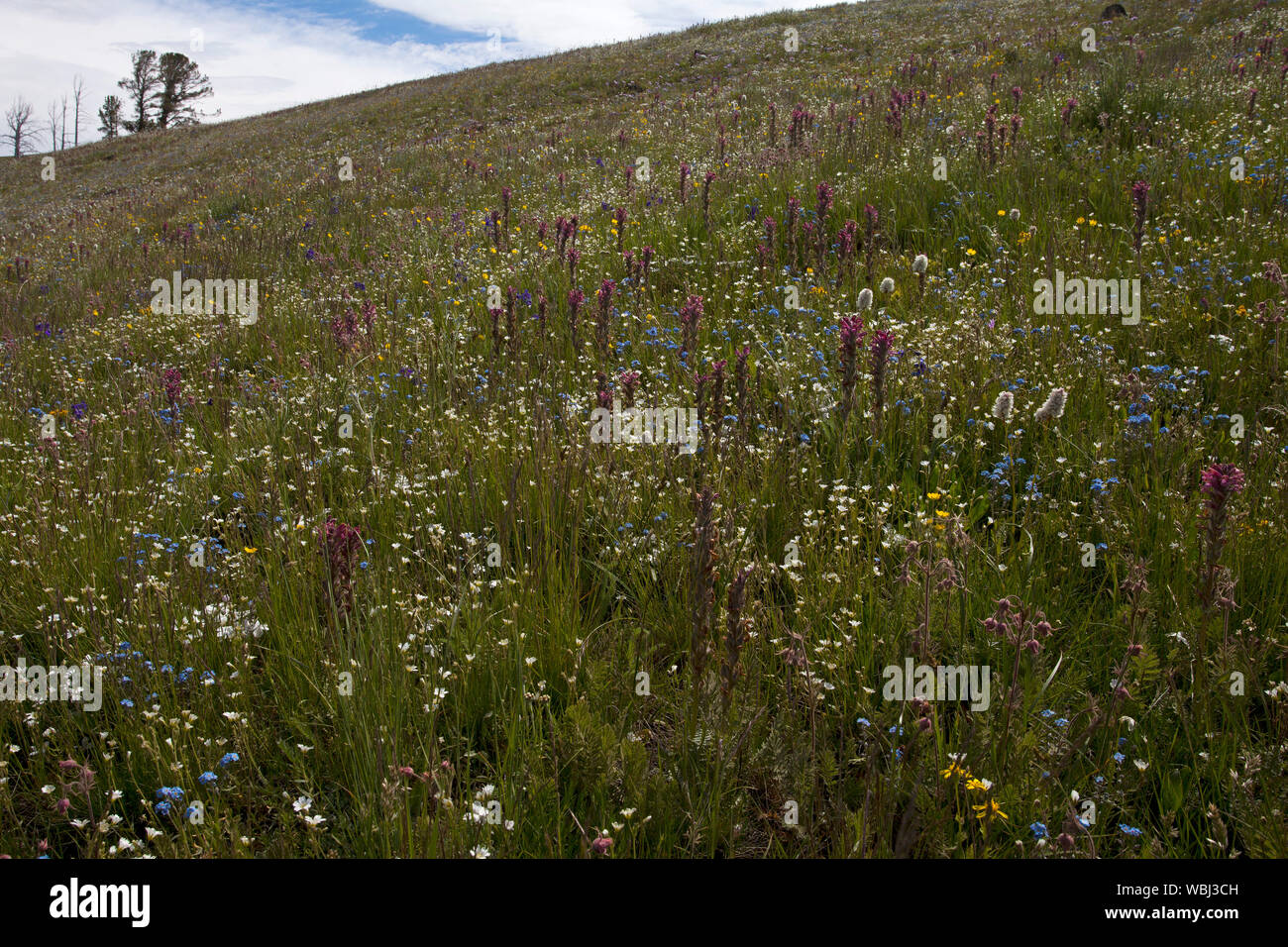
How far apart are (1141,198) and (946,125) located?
205 inches

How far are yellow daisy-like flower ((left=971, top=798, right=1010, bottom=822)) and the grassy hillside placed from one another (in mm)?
20

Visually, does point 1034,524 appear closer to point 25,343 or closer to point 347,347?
point 347,347

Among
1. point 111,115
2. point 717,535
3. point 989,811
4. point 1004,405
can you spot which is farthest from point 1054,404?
point 111,115

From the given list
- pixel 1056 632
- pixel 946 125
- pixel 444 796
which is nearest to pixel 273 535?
pixel 444 796

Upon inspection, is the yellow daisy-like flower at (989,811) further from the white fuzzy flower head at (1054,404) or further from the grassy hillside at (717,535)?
the white fuzzy flower head at (1054,404)

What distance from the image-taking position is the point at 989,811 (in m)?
1.79

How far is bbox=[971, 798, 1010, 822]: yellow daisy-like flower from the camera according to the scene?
175 centimetres

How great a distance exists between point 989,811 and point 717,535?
1.29 meters

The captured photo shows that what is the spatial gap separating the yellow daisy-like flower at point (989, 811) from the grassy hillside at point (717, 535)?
20 mm

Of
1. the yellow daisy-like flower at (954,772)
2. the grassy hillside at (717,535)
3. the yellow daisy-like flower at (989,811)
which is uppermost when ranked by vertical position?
the grassy hillside at (717,535)

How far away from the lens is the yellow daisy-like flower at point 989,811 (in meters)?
1.75

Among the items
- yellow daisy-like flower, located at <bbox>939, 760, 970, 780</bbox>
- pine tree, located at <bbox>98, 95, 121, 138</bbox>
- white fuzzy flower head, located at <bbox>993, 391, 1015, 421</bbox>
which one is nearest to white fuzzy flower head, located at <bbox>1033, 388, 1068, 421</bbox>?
white fuzzy flower head, located at <bbox>993, 391, 1015, 421</bbox>

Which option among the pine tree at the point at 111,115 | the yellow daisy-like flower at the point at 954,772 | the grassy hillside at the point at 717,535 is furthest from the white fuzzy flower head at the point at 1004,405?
the pine tree at the point at 111,115

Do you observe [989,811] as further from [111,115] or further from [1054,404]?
[111,115]
